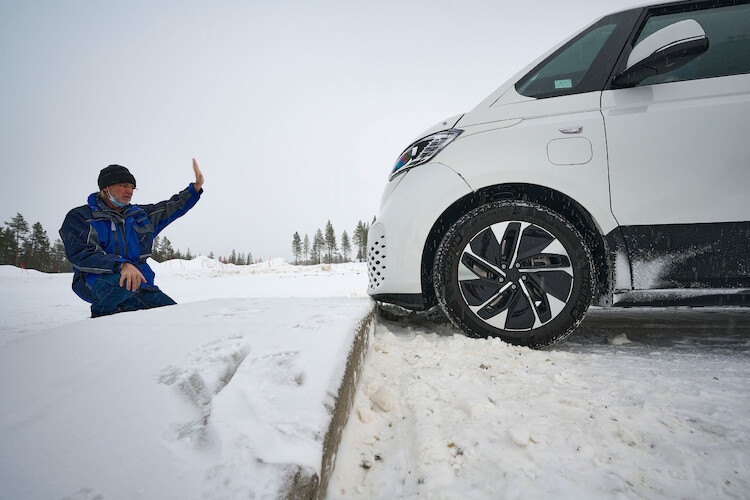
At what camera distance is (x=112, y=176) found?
3.08m

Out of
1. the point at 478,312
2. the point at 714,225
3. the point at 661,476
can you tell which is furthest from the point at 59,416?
the point at 714,225

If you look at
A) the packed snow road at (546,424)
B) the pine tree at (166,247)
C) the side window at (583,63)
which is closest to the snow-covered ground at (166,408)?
the packed snow road at (546,424)

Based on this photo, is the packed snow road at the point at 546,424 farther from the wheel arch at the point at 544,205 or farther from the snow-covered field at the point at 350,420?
the wheel arch at the point at 544,205

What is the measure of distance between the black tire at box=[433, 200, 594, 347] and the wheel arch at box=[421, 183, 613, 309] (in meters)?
0.12

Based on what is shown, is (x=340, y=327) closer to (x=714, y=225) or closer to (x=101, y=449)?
(x=101, y=449)

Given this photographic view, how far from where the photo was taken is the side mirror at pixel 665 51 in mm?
1737

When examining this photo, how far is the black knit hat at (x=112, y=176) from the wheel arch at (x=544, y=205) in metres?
2.92

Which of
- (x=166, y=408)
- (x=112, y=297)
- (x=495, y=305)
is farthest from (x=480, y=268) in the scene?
(x=112, y=297)

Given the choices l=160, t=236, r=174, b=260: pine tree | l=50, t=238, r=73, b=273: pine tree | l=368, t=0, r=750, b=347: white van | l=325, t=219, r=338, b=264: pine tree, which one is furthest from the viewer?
l=325, t=219, r=338, b=264: pine tree

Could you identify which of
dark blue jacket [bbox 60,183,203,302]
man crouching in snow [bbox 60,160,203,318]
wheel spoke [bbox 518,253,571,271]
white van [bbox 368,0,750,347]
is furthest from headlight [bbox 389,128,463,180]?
dark blue jacket [bbox 60,183,203,302]

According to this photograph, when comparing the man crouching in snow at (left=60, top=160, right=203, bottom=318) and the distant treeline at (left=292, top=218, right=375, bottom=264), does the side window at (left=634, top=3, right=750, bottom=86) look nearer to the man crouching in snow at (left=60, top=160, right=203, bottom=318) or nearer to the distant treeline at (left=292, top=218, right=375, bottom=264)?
the man crouching in snow at (left=60, top=160, right=203, bottom=318)

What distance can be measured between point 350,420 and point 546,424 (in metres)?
0.69

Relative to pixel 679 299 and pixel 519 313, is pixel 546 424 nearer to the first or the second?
pixel 519 313

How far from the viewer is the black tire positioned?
1.93 meters
